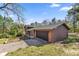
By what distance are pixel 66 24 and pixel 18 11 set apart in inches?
28.7

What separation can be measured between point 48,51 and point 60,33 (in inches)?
12.5

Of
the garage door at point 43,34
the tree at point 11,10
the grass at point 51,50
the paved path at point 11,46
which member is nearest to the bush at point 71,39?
the grass at point 51,50

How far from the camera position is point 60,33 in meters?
3.80

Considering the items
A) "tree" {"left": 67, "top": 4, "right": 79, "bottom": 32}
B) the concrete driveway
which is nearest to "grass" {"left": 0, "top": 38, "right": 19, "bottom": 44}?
the concrete driveway

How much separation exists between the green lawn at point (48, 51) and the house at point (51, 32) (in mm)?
117

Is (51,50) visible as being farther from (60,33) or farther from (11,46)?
(11,46)

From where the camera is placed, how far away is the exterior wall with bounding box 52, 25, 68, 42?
3.79 m

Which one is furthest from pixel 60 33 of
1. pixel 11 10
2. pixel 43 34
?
pixel 11 10

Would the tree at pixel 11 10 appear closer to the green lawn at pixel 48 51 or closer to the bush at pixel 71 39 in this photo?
the green lawn at pixel 48 51

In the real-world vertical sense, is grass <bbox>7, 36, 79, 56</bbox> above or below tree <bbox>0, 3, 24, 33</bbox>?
below

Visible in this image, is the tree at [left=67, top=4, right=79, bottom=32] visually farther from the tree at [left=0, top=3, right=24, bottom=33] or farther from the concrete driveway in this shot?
the tree at [left=0, top=3, right=24, bottom=33]

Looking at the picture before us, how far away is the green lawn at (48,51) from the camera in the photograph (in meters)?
3.77

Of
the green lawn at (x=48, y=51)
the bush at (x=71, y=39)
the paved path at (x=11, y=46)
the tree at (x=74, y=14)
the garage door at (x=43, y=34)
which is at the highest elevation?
the tree at (x=74, y=14)

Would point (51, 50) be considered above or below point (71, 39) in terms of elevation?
below
